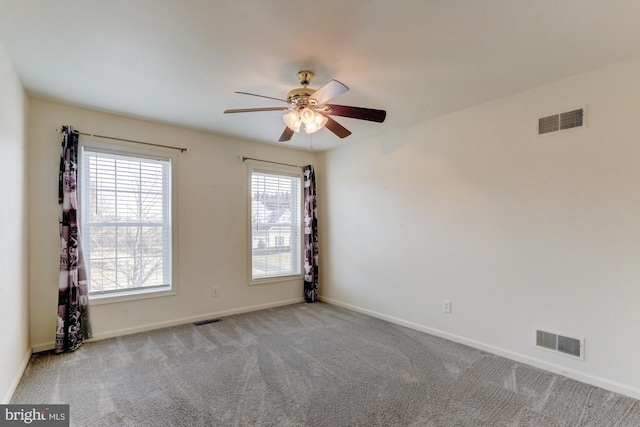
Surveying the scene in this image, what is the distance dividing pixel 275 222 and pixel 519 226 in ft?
10.4

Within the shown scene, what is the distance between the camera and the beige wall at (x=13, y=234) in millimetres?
2143

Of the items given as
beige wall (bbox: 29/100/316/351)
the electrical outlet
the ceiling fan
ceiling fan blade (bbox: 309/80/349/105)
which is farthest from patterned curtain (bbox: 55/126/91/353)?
the electrical outlet

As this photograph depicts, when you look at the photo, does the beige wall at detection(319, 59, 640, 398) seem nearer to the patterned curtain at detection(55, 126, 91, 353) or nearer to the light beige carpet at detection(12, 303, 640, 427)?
the light beige carpet at detection(12, 303, 640, 427)

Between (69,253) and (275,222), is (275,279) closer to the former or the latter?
(275,222)

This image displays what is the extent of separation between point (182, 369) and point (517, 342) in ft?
9.89

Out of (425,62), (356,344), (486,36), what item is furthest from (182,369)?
(486,36)

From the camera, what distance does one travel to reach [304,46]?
2.15 meters

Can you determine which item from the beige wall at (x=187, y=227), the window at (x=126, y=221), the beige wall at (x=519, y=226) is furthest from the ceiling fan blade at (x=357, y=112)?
the window at (x=126, y=221)

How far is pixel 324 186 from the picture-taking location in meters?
5.13

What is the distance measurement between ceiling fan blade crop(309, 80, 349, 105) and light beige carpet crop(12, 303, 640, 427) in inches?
85.6

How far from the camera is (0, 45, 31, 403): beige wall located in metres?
2.14

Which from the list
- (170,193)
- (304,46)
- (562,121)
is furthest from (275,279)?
(562,121)

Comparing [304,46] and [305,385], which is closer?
[304,46]

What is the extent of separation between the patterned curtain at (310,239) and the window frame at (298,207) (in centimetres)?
9
